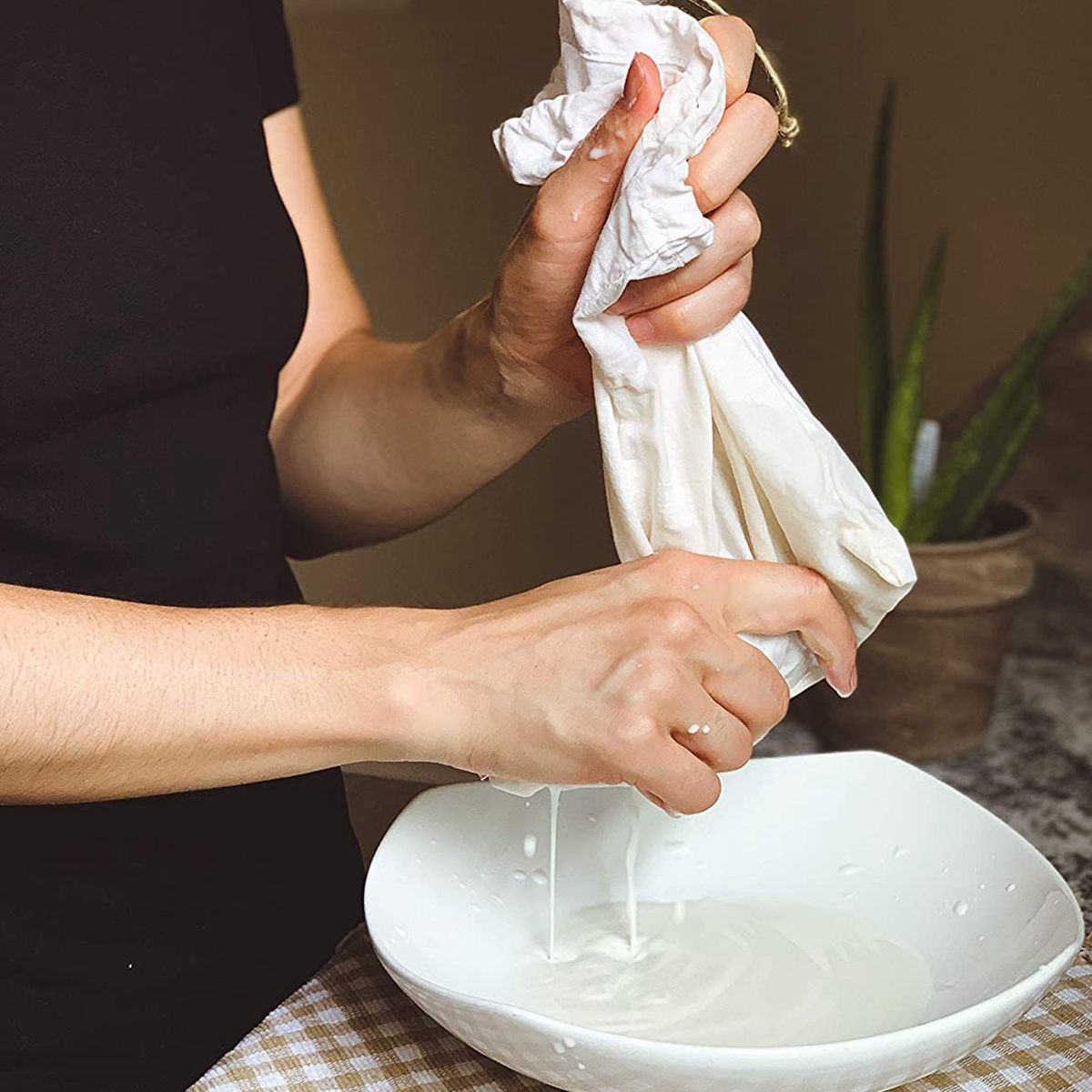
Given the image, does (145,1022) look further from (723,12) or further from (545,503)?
(545,503)

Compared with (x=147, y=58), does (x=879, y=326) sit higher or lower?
lower

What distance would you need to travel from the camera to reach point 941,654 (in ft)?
4.28

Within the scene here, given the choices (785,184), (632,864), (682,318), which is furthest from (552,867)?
(785,184)

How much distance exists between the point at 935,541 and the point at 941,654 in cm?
13

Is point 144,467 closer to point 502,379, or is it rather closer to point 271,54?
point 502,379

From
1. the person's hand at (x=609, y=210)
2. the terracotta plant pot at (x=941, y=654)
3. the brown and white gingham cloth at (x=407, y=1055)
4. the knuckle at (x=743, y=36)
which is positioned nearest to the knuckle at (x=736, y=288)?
the person's hand at (x=609, y=210)

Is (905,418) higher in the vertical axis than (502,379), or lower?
lower

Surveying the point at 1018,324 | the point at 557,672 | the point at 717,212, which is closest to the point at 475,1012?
the point at 557,672

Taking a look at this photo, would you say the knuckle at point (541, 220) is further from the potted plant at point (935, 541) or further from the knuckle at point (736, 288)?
the potted plant at point (935, 541)

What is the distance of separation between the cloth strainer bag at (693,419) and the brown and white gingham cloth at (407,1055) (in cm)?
20

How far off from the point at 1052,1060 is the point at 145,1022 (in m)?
0.47

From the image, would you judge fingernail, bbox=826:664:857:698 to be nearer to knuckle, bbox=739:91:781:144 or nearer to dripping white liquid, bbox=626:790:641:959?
dripping white liquid, bbox=626:790:641:959

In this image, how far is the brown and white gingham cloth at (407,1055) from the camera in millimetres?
683

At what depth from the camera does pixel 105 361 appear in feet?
2.63
